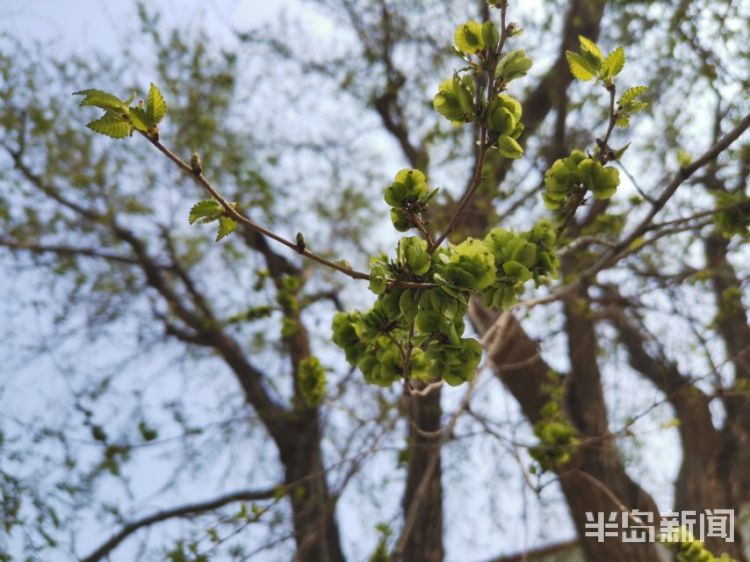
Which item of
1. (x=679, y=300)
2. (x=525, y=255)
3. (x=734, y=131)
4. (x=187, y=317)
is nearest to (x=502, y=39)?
(x=525, y=255)

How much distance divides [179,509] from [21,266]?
197 cm

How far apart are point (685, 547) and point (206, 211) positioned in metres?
1.50

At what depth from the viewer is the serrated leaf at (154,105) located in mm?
1095

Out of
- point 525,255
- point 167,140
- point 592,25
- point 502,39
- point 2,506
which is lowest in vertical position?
point 2,506

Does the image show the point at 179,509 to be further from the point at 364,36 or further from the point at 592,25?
the point at 592,25

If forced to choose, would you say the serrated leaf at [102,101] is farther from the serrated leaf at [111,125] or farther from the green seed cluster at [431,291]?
the green seed cluster at [431,291]

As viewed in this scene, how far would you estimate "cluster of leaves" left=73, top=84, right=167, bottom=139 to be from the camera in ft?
3.54

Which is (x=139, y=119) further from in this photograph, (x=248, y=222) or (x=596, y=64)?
(x=596, y=64)

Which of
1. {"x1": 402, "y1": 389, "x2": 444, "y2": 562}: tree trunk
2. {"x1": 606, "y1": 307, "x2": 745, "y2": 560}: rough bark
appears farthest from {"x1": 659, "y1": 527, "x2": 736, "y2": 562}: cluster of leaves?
{"x1": 606, "y1": 307, "x2": 745, "y2": 560}: rough bark

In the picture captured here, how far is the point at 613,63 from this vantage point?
136 cm

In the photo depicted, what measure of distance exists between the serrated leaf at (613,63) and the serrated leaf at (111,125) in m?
0.93

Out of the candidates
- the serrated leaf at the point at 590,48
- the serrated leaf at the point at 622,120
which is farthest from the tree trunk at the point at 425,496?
the serrated leaf at the point at 590,48

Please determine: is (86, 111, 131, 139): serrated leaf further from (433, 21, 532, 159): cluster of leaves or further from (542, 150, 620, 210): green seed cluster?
(542, 150, 620, 210): green seed cluster

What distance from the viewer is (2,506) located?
2.39m
